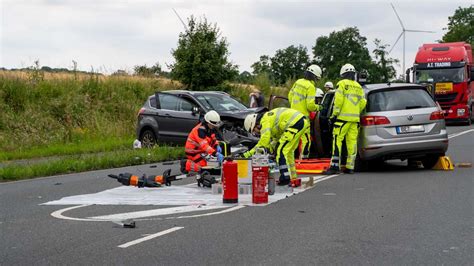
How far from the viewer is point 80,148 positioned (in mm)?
20688

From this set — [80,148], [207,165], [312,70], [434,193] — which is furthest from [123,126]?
[434,193]

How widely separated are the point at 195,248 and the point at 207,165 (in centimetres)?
452

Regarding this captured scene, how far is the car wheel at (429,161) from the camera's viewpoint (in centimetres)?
1373

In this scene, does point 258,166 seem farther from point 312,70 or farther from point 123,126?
point 123,126

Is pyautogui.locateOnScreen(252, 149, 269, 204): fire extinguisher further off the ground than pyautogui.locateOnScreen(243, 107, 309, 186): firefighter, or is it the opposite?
pyautogui.locateOnScreen(243, 107, 309, 186): firefighter

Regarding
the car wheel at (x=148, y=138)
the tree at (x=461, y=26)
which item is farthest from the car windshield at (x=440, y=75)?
the tree at (x=461, y=26)

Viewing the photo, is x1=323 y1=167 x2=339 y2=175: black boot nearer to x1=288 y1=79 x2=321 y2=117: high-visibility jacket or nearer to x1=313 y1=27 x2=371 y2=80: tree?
x1=288 y1=79 x2=321 y2=117: high-visibility jacket

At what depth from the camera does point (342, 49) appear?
92375 mm

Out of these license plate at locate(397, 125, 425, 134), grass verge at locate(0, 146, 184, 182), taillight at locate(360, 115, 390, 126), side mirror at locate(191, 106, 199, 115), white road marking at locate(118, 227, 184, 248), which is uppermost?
side mirror at locate(191, 106, 199, 115)

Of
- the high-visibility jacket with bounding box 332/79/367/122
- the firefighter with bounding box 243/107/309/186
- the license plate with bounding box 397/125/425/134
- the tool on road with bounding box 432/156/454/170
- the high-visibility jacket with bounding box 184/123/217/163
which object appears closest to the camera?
the firefighter with bounding box 243/107/309/186

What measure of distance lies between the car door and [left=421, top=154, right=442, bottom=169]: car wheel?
644 cm

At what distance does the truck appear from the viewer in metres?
32.1

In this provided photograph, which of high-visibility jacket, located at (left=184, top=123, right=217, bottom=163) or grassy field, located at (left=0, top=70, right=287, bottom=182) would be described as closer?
high-visibility jacket, located at (left=184, top=123, right=217, bottom=163)

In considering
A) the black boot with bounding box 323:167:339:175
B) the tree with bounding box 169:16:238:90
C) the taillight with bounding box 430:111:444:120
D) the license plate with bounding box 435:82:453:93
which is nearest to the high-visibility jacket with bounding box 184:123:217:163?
the black boot with bounding box 323:167:339:175
